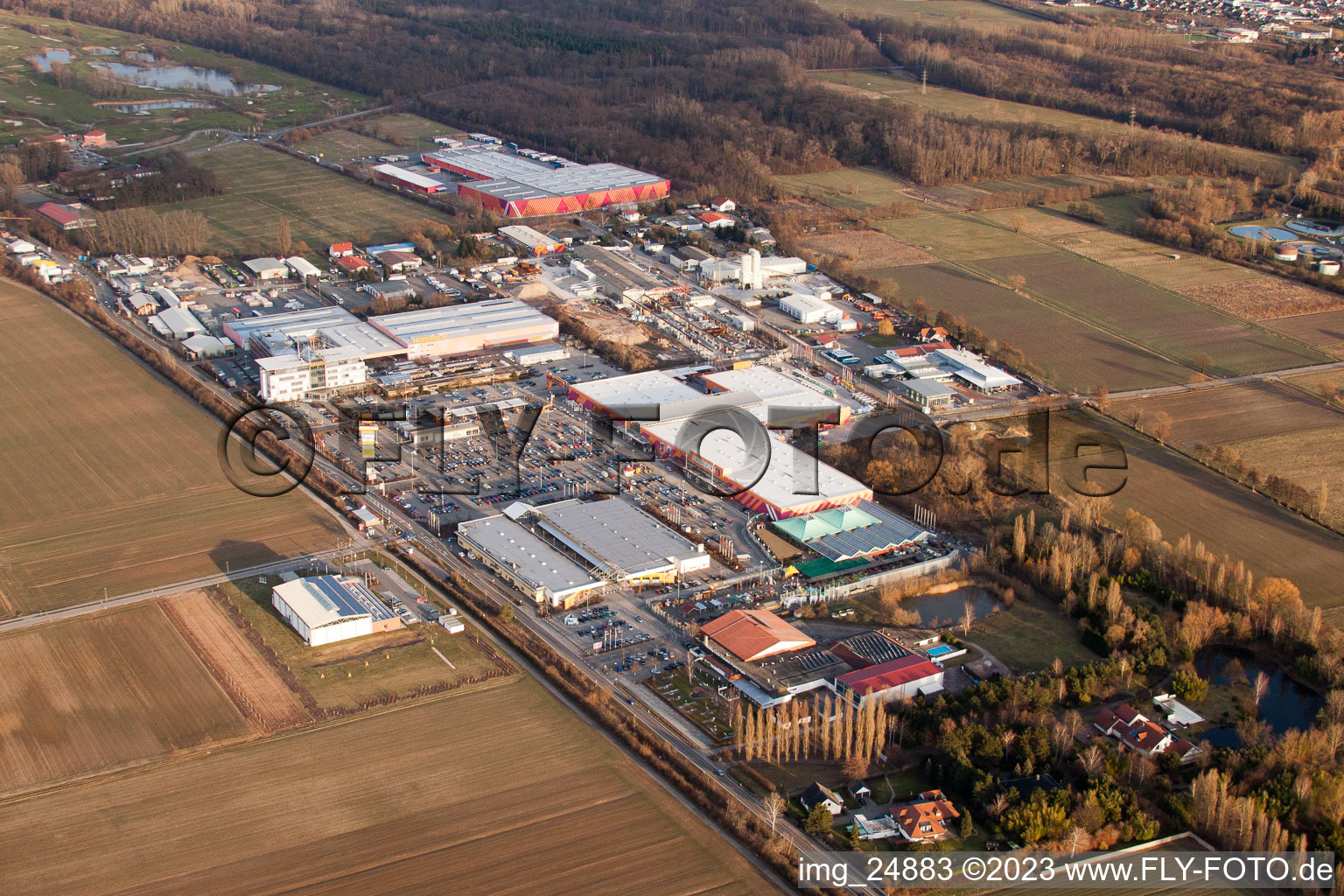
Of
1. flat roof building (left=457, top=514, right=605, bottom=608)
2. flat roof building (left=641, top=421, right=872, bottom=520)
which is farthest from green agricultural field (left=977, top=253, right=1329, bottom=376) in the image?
flat roof building (left=457, top=514, right=605, bottom=608)

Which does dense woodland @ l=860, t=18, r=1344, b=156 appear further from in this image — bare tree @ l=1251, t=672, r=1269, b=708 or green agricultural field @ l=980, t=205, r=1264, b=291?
bare tree @ l=1251, t=672, r=1269, b=708

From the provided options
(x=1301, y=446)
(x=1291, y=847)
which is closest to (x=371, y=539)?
(x=1291, y=847)

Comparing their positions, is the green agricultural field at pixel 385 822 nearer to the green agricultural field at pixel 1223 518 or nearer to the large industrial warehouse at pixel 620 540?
the large industrial warehouse at pixel 620 540

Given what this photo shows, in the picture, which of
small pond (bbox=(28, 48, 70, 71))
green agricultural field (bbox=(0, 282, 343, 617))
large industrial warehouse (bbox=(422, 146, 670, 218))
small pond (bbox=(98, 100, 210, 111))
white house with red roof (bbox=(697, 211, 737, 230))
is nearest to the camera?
green agricultural field (bbox=(0, 282, 343, 617))

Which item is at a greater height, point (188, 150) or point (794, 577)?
point (188, 150)

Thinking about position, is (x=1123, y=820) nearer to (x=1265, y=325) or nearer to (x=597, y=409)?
(x=597, y=409)

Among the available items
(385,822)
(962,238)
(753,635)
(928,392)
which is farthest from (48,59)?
(385,822)

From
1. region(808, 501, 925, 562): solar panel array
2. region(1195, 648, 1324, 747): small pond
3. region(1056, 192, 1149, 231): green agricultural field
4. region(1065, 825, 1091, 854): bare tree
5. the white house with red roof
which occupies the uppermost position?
the white house with red roof
